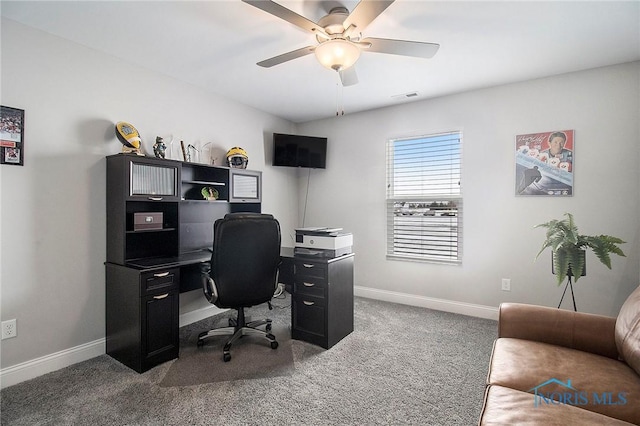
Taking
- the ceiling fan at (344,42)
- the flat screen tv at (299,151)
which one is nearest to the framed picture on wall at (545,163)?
the ceiling fan at (344,42)

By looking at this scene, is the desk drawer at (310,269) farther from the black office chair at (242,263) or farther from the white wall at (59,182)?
the white wall at (59,182)

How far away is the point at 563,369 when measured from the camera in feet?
4.79

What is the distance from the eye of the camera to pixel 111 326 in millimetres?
2566

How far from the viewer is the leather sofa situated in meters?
1.18

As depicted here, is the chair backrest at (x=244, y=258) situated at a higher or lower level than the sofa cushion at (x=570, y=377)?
higher

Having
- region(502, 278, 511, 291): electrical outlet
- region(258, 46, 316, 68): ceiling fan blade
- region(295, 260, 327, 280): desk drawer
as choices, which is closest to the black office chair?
region(295, 260, 327, 280): desk drawer

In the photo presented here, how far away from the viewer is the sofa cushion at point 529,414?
112 cm

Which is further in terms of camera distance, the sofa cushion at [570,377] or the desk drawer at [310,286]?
the desk drawer at [310,286]

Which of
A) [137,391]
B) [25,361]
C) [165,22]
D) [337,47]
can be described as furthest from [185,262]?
[337,47]

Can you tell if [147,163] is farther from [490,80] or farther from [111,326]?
[490,80]

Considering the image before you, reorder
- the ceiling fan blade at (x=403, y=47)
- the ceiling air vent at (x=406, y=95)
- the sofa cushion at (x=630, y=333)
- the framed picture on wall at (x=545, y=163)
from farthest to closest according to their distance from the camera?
the ceiling air vent at (x=406, y=95), the framed picture on wall at (x=545, y=163), the ceiling fan blade at (x=403, y=47), the sofa cushion at (x=630, y=333)

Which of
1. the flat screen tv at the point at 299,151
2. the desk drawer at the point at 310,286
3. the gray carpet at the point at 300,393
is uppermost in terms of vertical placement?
the flat screen tv at the point at 299,151

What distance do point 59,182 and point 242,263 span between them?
5.02 ft

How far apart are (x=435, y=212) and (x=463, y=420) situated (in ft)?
7.84
